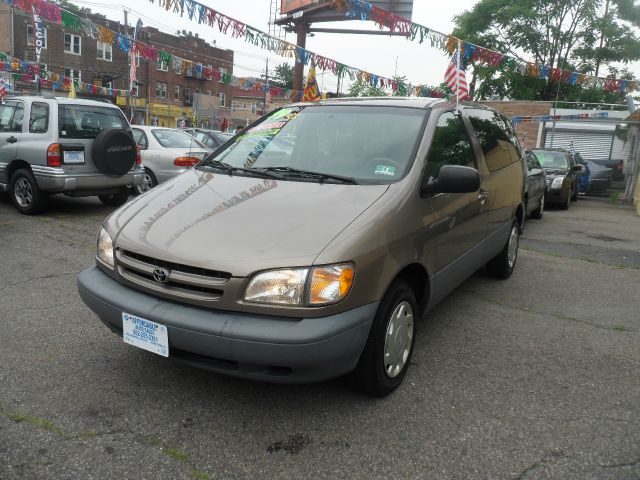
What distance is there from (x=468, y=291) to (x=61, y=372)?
354 centimetres

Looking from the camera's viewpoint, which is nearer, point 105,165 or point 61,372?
point 61,372

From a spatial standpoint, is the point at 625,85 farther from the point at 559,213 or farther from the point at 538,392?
the point at 538,392

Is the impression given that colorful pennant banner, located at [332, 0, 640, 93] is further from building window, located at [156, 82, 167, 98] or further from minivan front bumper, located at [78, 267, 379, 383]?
building window, located at [156, 82, 167, 98]

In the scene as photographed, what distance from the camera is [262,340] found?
88.9 inches

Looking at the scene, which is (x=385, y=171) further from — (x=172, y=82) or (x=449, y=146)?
(x=172, y=82)

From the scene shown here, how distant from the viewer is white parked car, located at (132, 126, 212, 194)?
9.30 m

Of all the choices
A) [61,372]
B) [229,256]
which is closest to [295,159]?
[229,256]

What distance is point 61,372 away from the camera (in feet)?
9.84

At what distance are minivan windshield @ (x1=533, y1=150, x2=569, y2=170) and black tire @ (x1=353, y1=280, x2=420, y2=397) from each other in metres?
10.5

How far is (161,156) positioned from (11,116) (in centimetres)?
245

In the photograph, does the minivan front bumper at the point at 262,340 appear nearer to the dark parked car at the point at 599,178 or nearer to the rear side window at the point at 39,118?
the rear side window at the point at 39,118

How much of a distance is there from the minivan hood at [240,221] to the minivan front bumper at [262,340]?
240 millimetres

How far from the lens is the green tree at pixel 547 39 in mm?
28984

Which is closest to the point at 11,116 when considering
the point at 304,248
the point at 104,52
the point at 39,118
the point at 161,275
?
the point at 39,118
